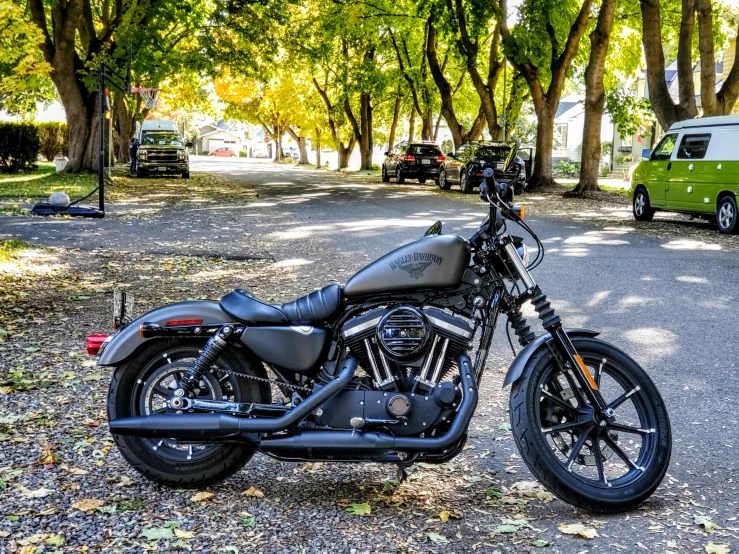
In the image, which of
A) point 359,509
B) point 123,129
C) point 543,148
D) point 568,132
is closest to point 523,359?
point 359,509

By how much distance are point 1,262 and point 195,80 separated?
41069 millimetres

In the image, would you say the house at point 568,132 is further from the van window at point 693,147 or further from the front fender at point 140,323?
the front fender at point 140,323

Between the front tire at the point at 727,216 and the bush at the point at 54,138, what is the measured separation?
119 feet

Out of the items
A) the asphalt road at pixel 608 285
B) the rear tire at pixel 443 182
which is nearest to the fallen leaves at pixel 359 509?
the asphalt road at pixel 608 285

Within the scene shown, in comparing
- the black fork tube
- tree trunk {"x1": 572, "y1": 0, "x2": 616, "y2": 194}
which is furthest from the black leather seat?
tree trunk {"x1": 572, "y1": 0, "x2": 616, "y2": 194}

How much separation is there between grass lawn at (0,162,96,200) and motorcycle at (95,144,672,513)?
18.9m

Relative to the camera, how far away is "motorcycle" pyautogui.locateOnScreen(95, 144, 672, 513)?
4.24 meters

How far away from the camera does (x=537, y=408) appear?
429cm

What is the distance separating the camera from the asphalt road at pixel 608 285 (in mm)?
4504

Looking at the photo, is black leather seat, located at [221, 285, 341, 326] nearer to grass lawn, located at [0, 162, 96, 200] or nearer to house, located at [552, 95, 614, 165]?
grass lawn, located at [0, 162, 96, 200]

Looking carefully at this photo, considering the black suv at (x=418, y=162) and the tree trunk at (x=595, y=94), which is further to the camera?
the black suv at (x=418, y=162)

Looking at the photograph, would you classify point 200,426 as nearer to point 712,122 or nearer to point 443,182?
point 712,122

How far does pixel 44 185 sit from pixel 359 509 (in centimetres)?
2355

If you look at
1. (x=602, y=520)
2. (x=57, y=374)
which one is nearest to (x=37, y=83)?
(x=57, y=374)
